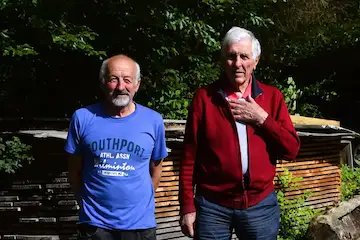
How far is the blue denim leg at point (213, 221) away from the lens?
3.18 metres

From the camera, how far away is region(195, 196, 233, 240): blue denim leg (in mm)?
3176

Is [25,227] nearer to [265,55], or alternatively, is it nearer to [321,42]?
[265,55]

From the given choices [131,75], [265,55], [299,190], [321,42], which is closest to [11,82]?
[299,190]

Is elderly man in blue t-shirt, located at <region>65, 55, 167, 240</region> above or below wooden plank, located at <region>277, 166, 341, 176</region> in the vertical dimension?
above

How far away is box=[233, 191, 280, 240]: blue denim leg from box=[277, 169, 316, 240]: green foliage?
434cm

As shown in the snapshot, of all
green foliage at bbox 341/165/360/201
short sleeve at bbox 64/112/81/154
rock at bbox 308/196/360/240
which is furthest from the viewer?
green foliage at bbox 341/165/360/201

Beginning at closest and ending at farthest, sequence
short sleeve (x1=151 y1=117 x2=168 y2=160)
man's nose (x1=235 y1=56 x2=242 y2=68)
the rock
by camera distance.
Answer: man's nose (x1=235 y1=56 x2=242 y2=68)
short sleeve (x1=151 y1=117 x2=168 y2=160)
the rock

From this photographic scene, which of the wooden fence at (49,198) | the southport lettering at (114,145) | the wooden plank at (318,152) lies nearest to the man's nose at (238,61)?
the southport lettering at (114,145)

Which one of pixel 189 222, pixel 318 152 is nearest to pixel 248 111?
pixel 189 222

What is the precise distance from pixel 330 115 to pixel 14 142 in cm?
963

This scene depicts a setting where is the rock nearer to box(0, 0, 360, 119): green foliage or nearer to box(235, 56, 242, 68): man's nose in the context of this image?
box(0, 0, 360, 119): green foliage

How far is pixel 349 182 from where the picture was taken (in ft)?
30.9

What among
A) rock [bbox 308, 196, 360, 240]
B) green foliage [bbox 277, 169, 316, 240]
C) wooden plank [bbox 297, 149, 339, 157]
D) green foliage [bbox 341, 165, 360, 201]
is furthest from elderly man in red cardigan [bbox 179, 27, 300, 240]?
green foliage [bbox 341, 165, 360, 201]

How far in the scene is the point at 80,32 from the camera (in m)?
5.99
